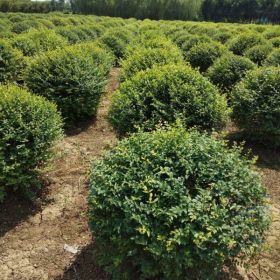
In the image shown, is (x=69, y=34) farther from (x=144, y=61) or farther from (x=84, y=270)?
(x=84, y=270)

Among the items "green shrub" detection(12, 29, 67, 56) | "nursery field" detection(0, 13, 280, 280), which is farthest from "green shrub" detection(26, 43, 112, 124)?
"green shrub" detection(12, 29, 67, 56)

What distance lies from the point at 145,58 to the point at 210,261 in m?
4.89

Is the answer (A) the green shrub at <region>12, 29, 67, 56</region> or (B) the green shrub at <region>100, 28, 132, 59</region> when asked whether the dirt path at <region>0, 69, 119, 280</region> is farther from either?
(B) the green shrub at <region>100, 28, 132, 59</region>

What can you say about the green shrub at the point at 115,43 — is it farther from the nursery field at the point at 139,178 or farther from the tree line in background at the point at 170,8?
the tree line in background at the point at 170,8

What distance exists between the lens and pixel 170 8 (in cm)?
6544

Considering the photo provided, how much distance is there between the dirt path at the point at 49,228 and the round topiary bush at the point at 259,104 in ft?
8.77

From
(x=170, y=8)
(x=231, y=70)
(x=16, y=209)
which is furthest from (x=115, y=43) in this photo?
(x=170, y=8)

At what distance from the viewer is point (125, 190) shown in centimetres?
284

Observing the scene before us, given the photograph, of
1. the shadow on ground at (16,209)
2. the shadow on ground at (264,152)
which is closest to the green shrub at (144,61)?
the shadow on ground at (264,152)

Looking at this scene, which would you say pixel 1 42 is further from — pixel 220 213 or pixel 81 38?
pixel 81 38

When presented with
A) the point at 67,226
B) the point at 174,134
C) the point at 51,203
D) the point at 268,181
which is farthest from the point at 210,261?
the point at 268,181

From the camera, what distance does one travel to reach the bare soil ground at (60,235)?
3387 mm

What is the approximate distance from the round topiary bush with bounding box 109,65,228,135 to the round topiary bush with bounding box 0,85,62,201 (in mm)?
938

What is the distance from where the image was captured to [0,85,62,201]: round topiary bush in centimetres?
396
